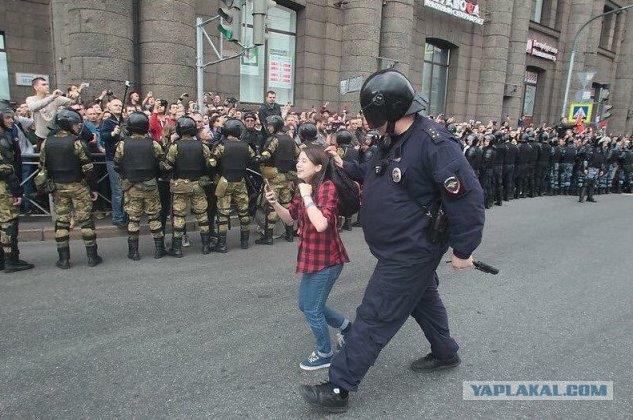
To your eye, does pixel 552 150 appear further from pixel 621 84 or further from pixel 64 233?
pixel 621 84

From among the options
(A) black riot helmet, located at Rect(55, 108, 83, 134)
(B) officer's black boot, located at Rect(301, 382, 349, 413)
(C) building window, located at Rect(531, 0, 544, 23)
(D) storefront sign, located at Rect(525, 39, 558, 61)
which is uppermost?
(C) building window, located at Rect(531, 0, 544, 23)

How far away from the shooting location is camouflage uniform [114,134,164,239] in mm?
5766

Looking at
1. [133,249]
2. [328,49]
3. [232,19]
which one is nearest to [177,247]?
[133,249]

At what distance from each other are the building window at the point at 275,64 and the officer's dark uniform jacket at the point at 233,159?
25.1 ft

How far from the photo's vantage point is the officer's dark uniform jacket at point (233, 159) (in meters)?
6.32

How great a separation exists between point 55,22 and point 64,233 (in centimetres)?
792

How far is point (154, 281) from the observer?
5027 mm

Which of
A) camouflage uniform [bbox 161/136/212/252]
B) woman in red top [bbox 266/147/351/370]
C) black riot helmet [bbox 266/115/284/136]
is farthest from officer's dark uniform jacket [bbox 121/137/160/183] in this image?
woman in red top [bbox 266/147/351/370]

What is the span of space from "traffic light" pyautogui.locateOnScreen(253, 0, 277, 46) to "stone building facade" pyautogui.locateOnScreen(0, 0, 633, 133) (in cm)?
43

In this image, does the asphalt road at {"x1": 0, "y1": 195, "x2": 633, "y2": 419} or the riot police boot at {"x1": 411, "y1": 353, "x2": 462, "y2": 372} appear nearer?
the asphalt road at {"x1": 0, "y1": 195, "x2": 633, "y2": 419}

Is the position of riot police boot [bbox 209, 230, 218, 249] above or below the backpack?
below

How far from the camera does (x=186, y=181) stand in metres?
6.10

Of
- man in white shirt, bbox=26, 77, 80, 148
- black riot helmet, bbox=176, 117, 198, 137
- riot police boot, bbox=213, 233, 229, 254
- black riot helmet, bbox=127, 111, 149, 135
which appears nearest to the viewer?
black riot helmet, bbox=127, 111, 149, 135

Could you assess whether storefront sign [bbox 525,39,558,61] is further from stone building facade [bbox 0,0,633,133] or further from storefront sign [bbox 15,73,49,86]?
storefront sign [bbox 15,73,49,86]
